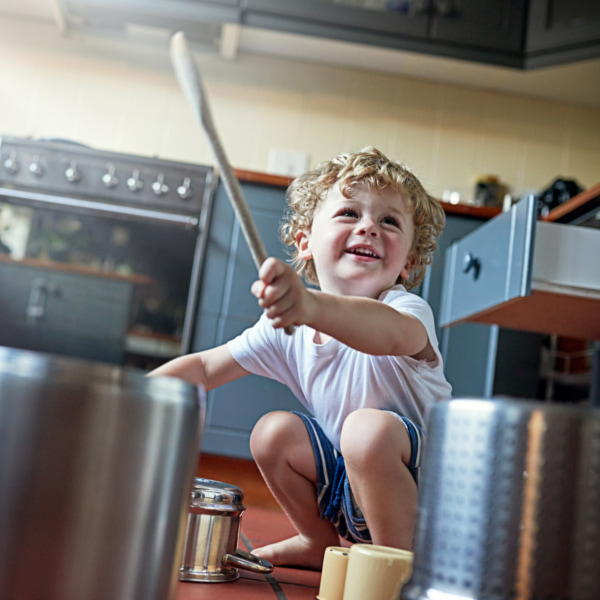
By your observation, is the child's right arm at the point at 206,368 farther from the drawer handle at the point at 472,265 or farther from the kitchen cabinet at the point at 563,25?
the kitchen cabinet at the point at 563,25

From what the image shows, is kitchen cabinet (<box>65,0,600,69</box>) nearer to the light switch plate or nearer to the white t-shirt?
the light switch plate

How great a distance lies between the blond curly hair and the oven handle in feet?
2.63

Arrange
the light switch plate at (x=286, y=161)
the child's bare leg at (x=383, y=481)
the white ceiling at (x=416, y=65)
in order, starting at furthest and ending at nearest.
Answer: the light switch plate at (x=286, y=161)
the white ceiling at (x=416, y=65)
the child's bare leg at (x=383, y=481)

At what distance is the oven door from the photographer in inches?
81.6

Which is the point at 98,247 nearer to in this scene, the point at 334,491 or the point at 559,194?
the point at 334,491

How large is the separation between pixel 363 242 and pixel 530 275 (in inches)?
14.4

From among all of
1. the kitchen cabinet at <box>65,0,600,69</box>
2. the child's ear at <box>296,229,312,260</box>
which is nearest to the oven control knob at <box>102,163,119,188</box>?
the kitchen cabinet at <box>65,0,600,69</box>

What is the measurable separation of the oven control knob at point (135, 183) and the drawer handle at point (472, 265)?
987mm

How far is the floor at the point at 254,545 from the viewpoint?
718 millimetres

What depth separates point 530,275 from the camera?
122cm

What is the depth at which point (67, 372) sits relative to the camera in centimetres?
33

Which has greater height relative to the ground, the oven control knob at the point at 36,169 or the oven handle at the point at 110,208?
the oven control knob at the point at 36,169

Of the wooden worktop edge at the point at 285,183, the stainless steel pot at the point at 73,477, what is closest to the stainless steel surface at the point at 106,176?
the wooden worktop edge at the point at 285,183

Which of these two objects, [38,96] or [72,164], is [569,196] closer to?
[72,164]
